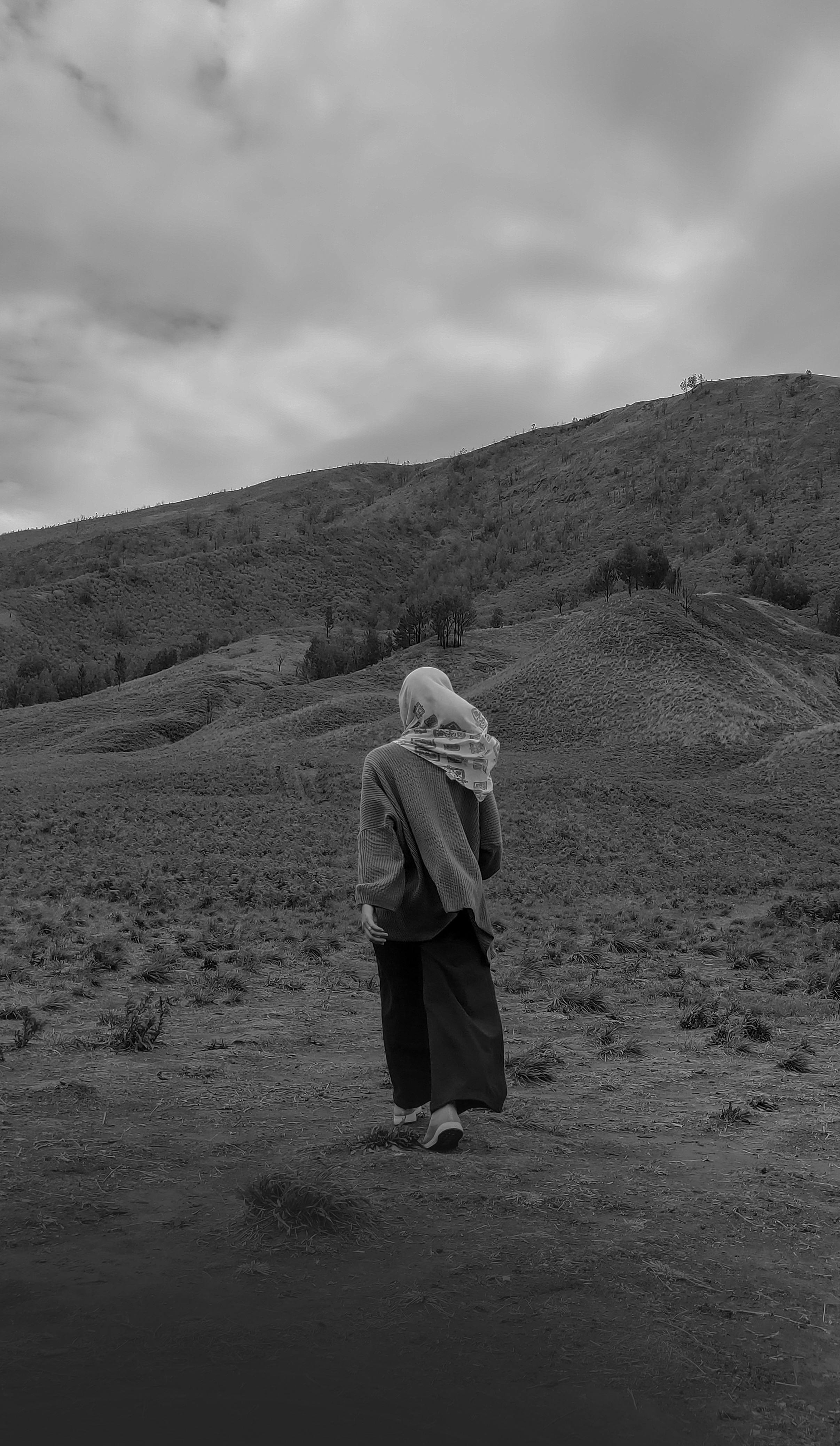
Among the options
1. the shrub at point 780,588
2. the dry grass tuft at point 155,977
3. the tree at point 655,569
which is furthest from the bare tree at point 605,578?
the dry grass tuft at point 155,977

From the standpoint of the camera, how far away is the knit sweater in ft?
16.6

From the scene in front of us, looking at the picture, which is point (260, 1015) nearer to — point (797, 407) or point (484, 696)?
point (484, 696)

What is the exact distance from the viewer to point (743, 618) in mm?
47875

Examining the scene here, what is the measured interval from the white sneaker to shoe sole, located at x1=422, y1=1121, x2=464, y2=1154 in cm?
37

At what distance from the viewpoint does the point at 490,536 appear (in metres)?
109

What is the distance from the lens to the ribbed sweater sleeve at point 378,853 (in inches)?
200

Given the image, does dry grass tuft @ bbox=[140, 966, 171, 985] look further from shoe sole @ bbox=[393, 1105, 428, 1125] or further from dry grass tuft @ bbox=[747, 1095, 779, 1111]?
dry grass tuft @ bbox=[747, 1095, 779, 1111]

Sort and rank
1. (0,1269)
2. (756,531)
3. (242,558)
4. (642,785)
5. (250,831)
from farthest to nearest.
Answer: (242,558)
(756,531)
(642,785)
(250,831)
(0,1269)

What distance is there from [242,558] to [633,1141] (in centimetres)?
9775

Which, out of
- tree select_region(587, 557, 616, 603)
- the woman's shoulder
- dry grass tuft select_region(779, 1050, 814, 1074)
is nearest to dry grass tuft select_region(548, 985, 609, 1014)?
dry grass tuft select_region(779, 1050, 814, 1074)

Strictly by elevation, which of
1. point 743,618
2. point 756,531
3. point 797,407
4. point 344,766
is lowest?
point 344,766

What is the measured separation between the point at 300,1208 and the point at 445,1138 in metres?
1.02

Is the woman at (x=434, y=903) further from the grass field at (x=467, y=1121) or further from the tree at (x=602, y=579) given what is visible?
the tree at (x=602, y=579)

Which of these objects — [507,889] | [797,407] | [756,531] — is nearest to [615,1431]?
[507,889]
